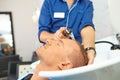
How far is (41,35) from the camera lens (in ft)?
4.44

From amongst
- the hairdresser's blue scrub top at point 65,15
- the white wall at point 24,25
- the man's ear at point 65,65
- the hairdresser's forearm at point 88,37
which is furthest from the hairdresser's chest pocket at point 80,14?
the white wall at point 24,25

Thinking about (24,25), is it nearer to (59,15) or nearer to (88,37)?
(59,15)

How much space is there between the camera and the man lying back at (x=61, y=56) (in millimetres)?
999

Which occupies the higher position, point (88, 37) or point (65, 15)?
point (65, 15)

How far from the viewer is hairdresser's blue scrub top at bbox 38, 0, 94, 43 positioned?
1437 millimetres

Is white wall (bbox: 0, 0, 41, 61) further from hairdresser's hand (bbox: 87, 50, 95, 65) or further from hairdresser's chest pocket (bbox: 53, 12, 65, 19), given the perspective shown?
hairdresser's hand (bbox: 87, 50, 95, 65)

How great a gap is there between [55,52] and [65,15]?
48 centimetres

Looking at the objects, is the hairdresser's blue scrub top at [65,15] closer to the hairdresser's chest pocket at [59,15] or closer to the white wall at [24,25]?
Result: the hairdresser's chest pocket at [59,15]

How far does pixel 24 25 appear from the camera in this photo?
548 centimetres

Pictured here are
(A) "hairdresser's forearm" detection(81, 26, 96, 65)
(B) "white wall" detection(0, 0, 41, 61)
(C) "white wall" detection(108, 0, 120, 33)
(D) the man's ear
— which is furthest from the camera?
(B) "white wall" detection(0, 0, 41, 61)

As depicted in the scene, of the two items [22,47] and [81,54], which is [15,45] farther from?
[81,54]

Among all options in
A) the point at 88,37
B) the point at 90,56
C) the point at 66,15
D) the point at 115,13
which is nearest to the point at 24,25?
the point at 115,13

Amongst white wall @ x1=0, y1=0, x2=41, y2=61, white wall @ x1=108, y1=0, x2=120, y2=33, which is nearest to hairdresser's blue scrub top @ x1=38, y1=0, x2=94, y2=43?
white wall @ x1=108, y1=0, x2=120, y2=33

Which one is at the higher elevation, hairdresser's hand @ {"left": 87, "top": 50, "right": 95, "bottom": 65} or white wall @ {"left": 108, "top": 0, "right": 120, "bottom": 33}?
white wall @ {"left": 108, "top": 0, "right": 120, "bottom": 33}
